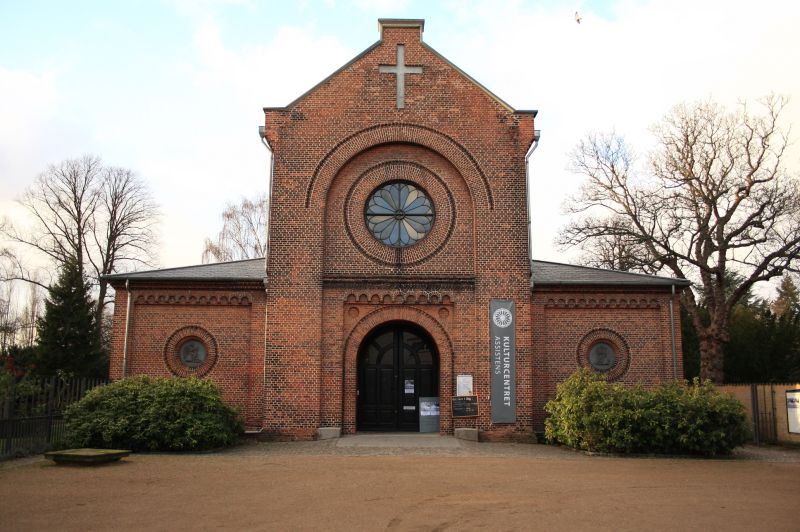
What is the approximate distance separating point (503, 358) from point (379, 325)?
3.49m

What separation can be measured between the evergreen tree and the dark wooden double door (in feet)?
48.7

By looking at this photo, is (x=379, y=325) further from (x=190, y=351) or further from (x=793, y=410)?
(x=793, y=410)

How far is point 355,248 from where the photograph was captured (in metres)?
19.4

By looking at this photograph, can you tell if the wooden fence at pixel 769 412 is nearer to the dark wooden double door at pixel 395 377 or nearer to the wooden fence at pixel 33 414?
the dark wooden double door at pixel 395 377

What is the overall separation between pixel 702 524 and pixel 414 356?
11776 millimetres

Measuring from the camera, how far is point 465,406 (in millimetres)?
18578

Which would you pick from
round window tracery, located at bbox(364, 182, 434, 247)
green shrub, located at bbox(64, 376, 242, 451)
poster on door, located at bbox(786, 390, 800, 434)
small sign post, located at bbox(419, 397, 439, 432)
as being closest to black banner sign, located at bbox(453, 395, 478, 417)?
small sign post, located at bbox(419, 397, 439, 432)

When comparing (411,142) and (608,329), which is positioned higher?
(411,142)

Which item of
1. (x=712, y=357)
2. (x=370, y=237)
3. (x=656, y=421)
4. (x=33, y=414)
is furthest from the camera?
(x=712, y=357)

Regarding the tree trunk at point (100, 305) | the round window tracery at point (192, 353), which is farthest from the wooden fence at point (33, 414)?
the tree trunk at point (100, 305)

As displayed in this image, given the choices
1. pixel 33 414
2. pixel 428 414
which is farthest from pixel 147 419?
pixel 428 414

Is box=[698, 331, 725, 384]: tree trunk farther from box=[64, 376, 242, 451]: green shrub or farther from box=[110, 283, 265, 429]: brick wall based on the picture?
box=[64, 376, 242, 451]: green shrub

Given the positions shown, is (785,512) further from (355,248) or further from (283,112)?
(283,112)

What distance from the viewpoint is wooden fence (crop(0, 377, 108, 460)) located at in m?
14.0
